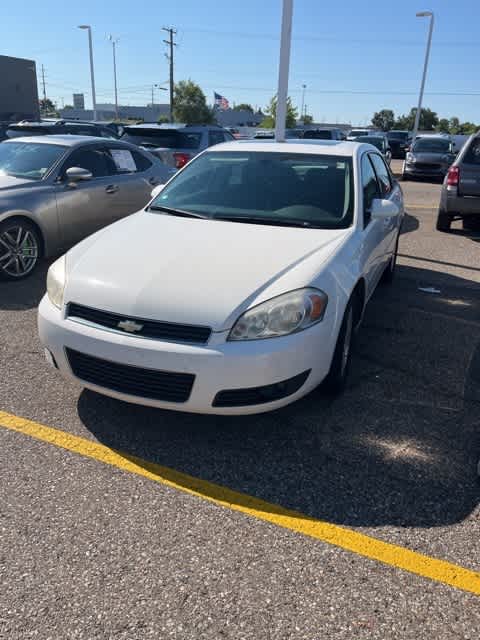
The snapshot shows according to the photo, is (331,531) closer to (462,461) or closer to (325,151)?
(462,461)

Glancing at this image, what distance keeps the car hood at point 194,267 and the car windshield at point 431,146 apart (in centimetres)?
1878

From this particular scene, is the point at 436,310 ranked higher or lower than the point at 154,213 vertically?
lower

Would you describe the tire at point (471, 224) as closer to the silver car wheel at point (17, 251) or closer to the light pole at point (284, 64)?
the light pole at point (284, 64)

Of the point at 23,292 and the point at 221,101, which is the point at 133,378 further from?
the point at 221,101

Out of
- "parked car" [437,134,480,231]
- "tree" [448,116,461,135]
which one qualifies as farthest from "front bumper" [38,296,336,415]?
"tree" [448,116,461,135]

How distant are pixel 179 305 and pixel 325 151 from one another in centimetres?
231

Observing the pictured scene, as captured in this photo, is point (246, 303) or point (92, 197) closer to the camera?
point (246, 303)

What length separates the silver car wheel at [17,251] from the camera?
19.4 ft

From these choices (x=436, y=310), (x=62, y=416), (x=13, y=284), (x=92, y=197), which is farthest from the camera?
(x=92, y=197)

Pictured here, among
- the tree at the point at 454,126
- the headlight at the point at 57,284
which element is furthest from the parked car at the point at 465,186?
the tree at the point at 454,126

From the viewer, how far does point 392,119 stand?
338 ft

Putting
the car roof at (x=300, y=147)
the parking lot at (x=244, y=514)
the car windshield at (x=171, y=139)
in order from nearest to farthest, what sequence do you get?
the parking lot at (x=244, y=514), the car roof at (x=300, y=147), the car windshield at (x=171, y=139)

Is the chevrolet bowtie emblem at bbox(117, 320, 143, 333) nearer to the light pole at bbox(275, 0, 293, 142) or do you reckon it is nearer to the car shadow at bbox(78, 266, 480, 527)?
the car shadow at bbox(78, 266, 480, 527)

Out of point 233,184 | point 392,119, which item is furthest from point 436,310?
point 392,119
